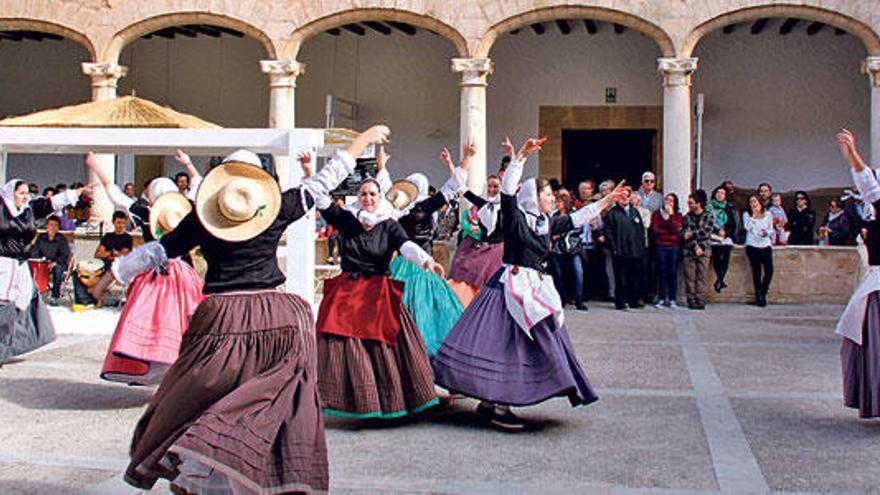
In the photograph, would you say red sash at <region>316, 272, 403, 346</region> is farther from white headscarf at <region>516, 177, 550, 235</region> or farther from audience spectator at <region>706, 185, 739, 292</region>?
audience spectator at <region>706, 185, 739, 292</region>

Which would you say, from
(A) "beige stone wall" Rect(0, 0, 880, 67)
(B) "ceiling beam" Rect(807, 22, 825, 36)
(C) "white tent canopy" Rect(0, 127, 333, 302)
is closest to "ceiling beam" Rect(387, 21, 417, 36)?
(A) "beige stone wall" Rect(0, 0, 880, 67)

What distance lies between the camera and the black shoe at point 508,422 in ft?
18.9

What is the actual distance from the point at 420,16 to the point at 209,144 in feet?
21.2

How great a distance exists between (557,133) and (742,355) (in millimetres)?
8814

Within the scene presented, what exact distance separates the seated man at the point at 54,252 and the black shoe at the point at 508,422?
911cm

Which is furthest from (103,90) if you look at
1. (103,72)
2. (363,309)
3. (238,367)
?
(238,367)

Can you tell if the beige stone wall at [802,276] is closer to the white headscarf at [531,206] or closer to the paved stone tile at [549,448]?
the paved stone tile at [549,448]

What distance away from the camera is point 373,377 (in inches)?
226

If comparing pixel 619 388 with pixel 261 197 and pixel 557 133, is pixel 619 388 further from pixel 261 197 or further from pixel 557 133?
pixel 557 133

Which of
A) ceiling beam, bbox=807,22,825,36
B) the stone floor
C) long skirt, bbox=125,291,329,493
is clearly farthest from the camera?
ceiling beam, bbox=807,22,825,36

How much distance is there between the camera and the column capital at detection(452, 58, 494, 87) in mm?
14070

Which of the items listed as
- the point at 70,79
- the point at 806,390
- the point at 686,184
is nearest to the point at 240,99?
the point at 70,79

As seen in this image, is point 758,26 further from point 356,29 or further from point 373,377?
point 373,377

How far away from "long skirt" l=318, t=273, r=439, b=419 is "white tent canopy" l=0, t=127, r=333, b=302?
2.06 metres
